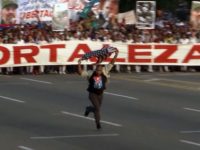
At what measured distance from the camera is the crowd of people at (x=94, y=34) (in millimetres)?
31203

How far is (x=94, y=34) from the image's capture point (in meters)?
32.8

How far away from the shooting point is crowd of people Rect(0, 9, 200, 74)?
31203 mm

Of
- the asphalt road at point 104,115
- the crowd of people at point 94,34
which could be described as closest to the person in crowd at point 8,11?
the crowd of people at point 94,34

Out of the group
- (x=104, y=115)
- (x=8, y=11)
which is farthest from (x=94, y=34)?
(x=104, y=115)

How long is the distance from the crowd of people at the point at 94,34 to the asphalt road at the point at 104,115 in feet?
9.05

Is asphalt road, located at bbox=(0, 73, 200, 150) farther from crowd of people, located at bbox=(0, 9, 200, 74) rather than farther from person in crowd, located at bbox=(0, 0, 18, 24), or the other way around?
person in crowd, located at bbox=(0, 0, 18, 24)

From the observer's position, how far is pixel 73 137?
1573 cm

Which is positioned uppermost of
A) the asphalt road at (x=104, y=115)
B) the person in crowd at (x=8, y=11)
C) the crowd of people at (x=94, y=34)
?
the person in crowd at (x=8, y=11)

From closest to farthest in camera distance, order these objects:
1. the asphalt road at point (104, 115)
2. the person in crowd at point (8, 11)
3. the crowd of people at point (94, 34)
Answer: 1. the asphalt road at point (104, 115)
2. the crowd of people at point (94, 34)
3. the person in crowd at point (8, 11)

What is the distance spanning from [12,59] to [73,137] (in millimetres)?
15456

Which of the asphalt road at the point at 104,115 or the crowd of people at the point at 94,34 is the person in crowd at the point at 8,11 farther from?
the asphalt road at the point at 104,115

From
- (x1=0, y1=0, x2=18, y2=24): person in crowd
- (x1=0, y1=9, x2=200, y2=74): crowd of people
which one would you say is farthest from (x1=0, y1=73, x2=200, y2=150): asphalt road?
(x1=0, y1=0, x2=18, y2=24): person in crowd

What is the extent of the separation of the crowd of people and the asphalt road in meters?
2.76

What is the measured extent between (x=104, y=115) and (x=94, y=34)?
46.0ft
